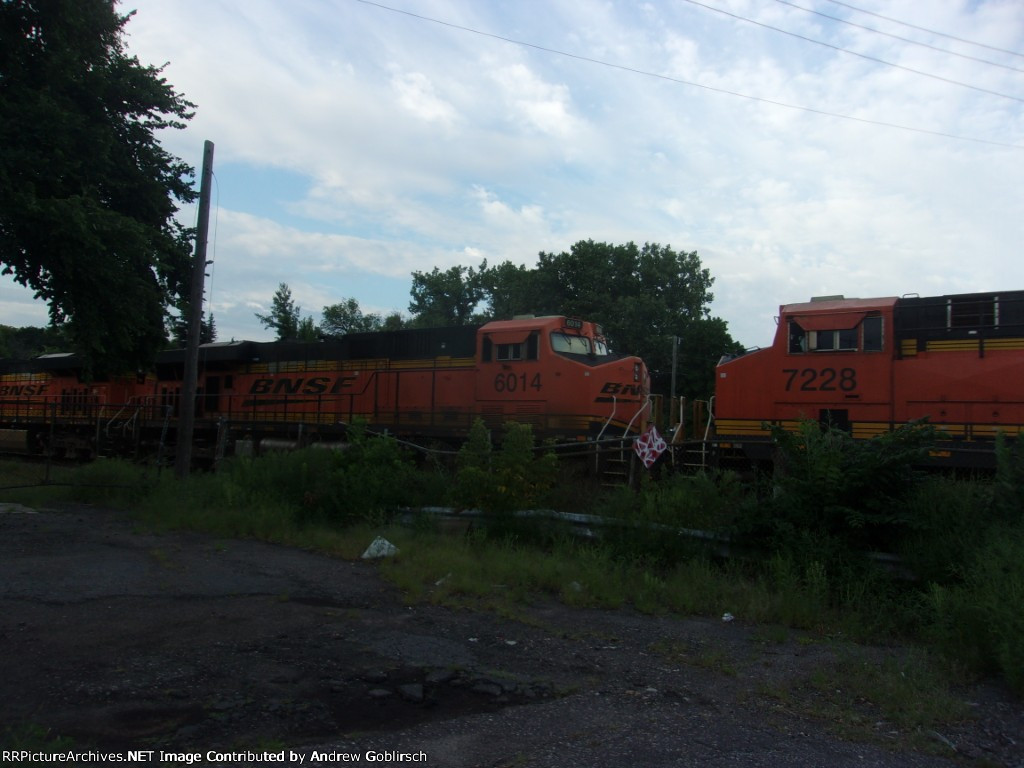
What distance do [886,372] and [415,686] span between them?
384 inches

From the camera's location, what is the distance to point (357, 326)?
6512cm

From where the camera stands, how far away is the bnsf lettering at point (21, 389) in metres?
27.7

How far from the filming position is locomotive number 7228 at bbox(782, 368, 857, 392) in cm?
1210

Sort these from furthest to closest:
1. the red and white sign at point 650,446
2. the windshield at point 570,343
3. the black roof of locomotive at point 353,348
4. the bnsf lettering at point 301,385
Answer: the bnsf lettering at point 301,385 < the black roof of locomotive at point 353,348 < the windshield at point 570,343 < the red and white sign at point 650,446

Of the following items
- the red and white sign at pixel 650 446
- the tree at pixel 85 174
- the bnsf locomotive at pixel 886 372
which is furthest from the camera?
the tree at pixel 85 174

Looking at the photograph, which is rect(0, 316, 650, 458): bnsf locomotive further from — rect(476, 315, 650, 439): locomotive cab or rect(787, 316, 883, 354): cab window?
rect(787, 316, 883, 354): cab window

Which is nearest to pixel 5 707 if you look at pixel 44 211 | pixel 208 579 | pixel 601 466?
pixel 208 579

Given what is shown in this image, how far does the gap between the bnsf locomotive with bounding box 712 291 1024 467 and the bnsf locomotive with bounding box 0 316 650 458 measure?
244 centimetres

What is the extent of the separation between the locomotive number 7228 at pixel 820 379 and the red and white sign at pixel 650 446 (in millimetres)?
3415

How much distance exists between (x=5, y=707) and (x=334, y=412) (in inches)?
591

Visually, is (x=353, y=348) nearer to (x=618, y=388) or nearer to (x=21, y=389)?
(x=618, y=388)

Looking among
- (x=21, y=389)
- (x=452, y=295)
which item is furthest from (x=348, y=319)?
(x=21, y=389)

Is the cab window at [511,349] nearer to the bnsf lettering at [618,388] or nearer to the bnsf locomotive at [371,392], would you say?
the bnsf locomotive at [371,392]

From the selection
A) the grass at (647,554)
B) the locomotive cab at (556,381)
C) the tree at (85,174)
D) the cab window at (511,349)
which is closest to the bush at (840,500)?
the grass at (647,554)
